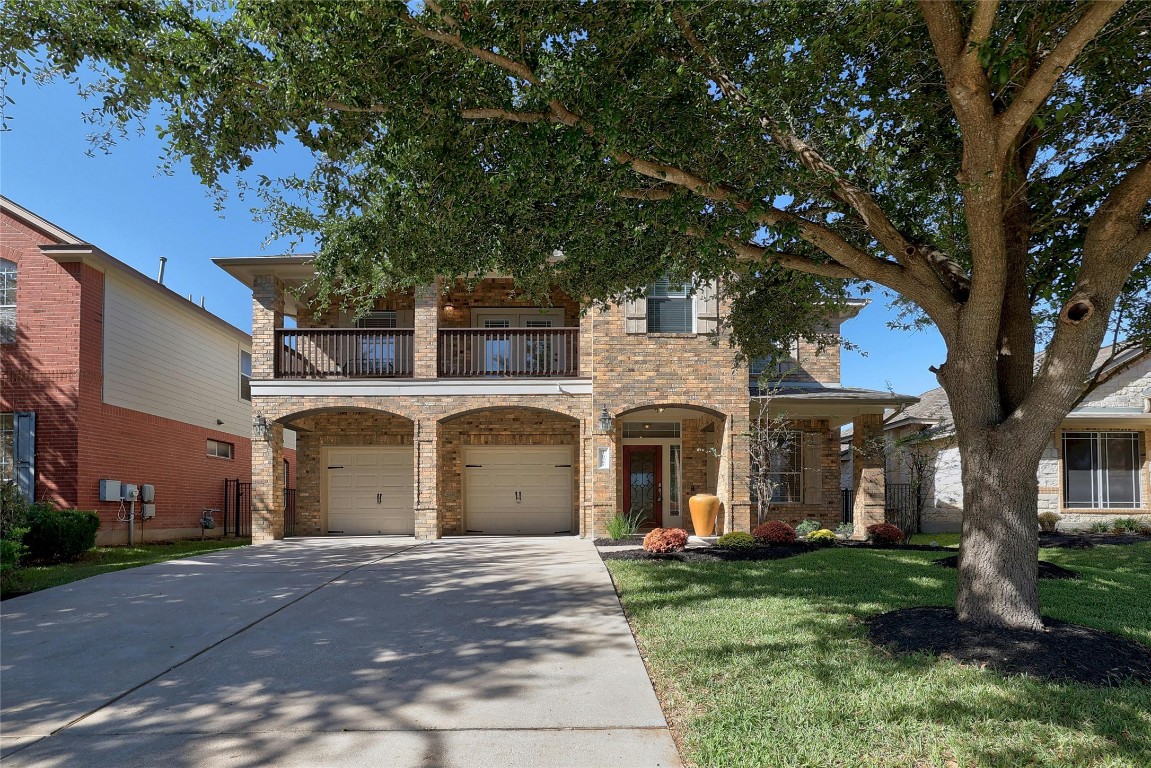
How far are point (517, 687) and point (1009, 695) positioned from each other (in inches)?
118

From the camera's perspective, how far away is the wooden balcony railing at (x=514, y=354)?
1456 cm

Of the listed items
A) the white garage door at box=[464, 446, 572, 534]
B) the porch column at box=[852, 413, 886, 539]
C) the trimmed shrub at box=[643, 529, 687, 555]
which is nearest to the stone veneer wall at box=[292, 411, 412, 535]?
the white garage door at box=[464, 446, 572, 534]

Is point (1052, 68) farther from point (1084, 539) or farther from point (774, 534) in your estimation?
point (1084, 539)

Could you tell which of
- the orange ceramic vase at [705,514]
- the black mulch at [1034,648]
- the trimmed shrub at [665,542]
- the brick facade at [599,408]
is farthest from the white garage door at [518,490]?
the black mulch at [1034,648]

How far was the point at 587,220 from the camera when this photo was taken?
6539 mm

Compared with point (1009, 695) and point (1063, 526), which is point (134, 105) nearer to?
point (1009, 695)

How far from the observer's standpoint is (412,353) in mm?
14750

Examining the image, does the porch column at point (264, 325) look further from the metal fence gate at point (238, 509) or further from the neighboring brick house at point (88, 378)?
the metal fence gate at point (238, 509)

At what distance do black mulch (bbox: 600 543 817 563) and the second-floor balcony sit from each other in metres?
4.83

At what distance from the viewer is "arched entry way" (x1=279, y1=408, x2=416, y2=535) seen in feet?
53.2

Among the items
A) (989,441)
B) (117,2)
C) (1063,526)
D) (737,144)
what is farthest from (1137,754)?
(1063,526)

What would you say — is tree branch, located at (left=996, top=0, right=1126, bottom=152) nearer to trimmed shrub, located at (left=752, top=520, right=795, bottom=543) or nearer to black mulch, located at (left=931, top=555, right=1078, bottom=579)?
black mulch, located at (left=931, top=555, right=1078, bottom=579)

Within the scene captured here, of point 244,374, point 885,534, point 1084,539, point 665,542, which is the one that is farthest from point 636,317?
point 244,374

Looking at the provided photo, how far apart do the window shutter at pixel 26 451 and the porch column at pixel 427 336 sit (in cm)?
734
